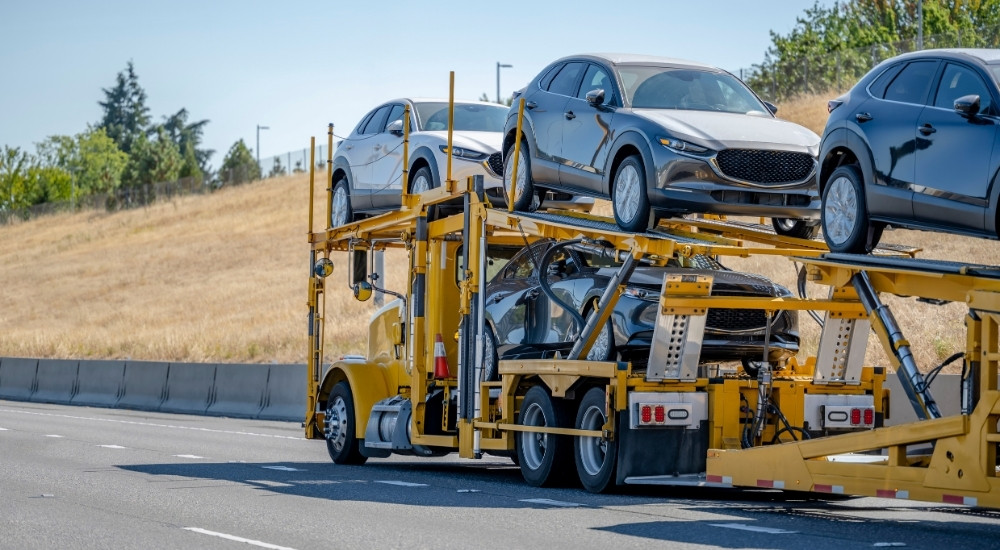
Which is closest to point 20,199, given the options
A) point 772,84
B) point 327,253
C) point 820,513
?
point 772,84

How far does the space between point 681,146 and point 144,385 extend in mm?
20475

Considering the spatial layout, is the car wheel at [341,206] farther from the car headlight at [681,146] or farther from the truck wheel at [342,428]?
the car headlight at [681,146]

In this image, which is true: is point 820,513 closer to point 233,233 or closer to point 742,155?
point 742,155

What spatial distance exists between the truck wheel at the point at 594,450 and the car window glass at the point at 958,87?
11.3ft

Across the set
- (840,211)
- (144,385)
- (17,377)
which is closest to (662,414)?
(840,211)

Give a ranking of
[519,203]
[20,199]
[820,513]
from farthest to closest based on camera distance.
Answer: [20,199] → [519,203] → [820,513]

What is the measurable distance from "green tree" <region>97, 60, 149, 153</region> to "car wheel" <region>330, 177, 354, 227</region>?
452ft

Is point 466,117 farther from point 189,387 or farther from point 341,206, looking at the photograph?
point 189,387

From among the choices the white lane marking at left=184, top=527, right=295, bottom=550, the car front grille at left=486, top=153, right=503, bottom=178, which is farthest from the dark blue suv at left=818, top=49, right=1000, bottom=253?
the white lane marking at left=184, top=527, right=295, bottom=550

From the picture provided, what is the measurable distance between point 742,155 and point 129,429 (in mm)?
12580

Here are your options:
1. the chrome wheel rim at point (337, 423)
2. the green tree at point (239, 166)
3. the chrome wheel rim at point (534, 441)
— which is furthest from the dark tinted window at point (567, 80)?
the green tree at point (239, 166)

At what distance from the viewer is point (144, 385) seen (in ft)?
98.4

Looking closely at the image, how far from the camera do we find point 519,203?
14.1m

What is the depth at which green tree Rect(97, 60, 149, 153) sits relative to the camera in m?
151
